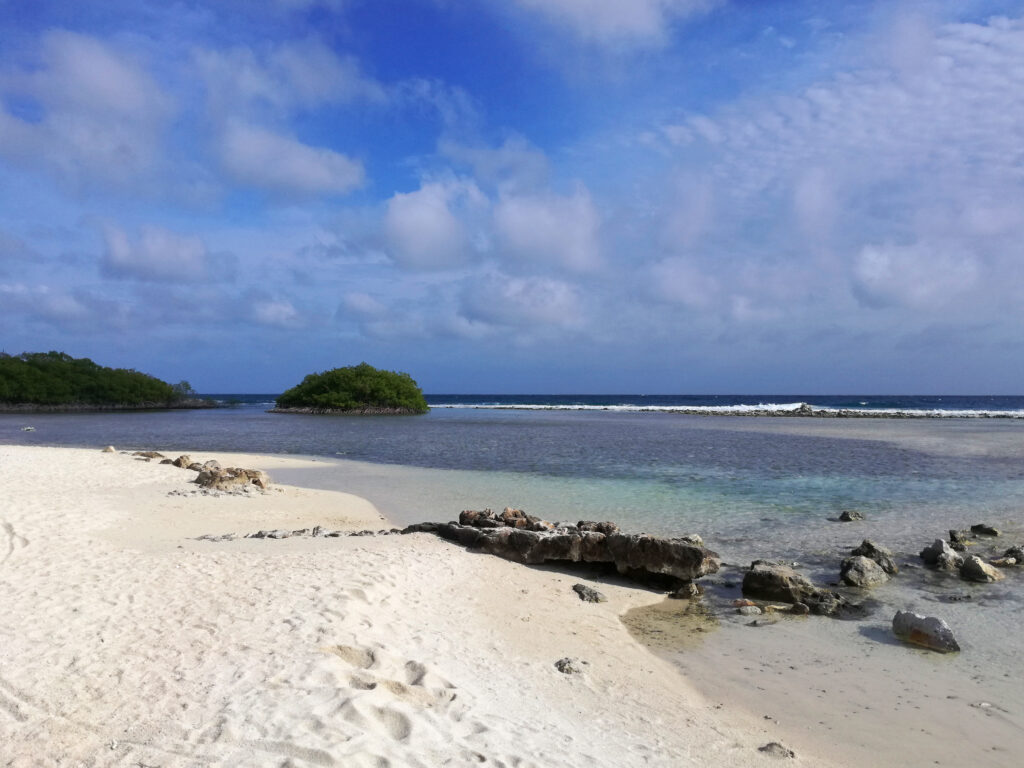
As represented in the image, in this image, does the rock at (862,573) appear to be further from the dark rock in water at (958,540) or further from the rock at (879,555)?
the dark rock in water at (958,540)

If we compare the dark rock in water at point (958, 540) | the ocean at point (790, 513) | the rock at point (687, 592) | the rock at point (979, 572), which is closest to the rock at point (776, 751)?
the ocean at point (790, 513)

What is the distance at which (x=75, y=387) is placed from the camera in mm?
81625

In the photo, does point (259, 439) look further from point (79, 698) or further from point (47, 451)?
point (79, 698)

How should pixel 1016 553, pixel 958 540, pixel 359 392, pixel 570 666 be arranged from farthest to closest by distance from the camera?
pixel 359 392 < pixel 958 540 < pixel 1016 553 < pixel 570 666

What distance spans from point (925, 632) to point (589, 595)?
3.83 meters

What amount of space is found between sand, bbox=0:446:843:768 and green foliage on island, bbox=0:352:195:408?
8108 centimetres

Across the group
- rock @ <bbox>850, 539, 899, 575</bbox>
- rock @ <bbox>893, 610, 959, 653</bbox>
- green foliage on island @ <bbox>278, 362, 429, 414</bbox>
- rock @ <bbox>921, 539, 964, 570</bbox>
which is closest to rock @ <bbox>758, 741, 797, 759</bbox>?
rock @ <bbox>893, 610, 959, 653</bbox>

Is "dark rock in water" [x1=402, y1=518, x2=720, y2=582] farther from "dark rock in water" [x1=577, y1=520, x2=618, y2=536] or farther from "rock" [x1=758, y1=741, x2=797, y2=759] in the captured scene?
"rock" [x1=758, y1=741, x2=797, y2=759]

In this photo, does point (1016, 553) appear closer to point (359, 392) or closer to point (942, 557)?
point (942, 557)

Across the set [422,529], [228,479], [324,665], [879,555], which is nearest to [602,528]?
[422,529]

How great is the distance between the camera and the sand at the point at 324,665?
14.5 feet

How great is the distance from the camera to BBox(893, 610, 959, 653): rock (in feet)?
23.4

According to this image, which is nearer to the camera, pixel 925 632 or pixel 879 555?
pixel 925 632

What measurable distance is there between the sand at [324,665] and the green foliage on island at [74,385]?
8108cm
